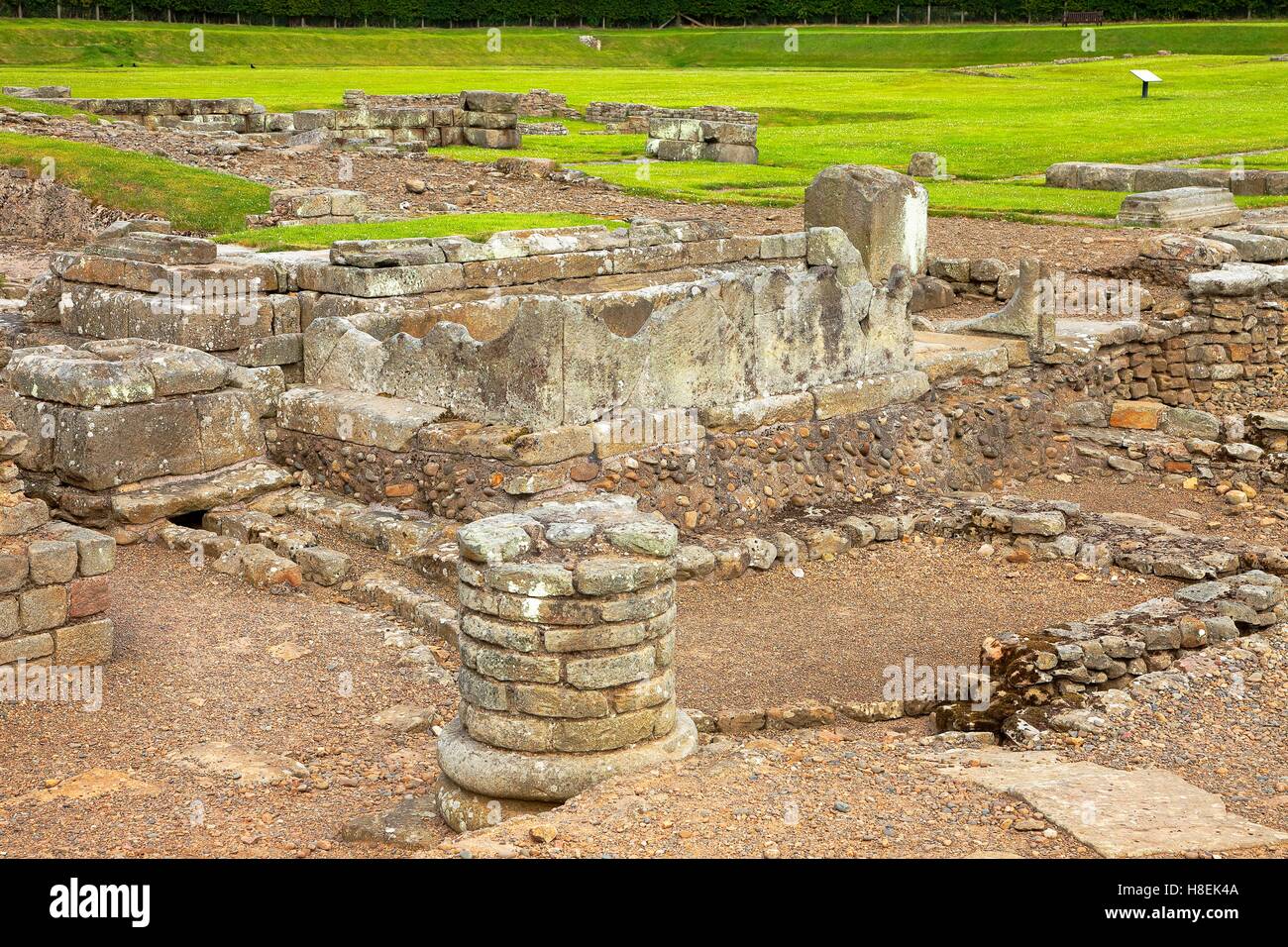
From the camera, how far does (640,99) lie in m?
35.7

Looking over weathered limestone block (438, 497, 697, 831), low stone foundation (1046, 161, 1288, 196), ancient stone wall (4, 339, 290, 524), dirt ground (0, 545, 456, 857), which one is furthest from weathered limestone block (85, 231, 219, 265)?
low stone foundation (1046, 161, 1288, 196)

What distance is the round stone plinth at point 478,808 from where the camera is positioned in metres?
6.78

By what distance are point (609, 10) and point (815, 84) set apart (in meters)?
23.9

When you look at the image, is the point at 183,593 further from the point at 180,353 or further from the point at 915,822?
the point at 915,822

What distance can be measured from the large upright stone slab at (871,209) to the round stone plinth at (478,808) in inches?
416

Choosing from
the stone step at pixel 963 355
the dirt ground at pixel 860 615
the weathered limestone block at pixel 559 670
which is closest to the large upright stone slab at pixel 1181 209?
the stone step at pixel 963 355

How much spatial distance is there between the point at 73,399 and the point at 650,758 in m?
5.35

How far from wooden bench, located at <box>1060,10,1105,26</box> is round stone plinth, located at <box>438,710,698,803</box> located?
56.6 metres

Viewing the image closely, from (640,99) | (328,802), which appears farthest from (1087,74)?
(328,802)

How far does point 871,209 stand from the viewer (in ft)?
54.1

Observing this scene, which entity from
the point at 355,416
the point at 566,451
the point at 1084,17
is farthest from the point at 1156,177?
the point at 1084,17

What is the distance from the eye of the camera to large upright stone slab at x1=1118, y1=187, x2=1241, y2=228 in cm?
1944

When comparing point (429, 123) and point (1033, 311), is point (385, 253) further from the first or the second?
point (429, 123)

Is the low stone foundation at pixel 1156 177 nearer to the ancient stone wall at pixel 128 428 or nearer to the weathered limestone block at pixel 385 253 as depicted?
the weathered limestone block at pixel 385 253
